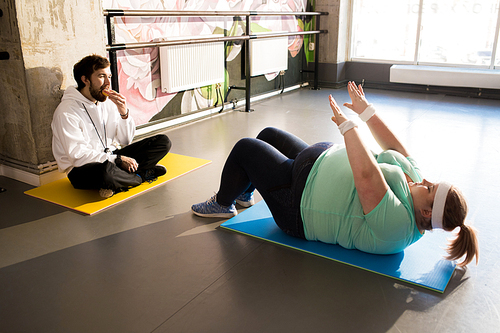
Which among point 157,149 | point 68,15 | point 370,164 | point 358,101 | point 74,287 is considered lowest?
point 74,287

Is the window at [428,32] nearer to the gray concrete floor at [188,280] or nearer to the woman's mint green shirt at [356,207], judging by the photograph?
the gray concrete floor at [188,280]

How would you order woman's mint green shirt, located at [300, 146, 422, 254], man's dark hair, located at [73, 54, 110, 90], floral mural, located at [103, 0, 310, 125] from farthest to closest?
floral mural, located at [103, 0, 310, 125] → man's dark hair, located at [73, 54, 110, 90] → woman's mint green shirt, located at [300, 146, 422, 254]

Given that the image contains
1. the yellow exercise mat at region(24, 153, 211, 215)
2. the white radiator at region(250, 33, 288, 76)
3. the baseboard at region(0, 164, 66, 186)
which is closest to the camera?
the yellow exercise mat at region(24, 153, 211, 215)

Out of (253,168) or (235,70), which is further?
(235,70)

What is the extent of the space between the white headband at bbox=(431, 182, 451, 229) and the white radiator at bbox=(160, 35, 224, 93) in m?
2.95

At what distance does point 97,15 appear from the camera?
2938 millimetres

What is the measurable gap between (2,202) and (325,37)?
5462mm

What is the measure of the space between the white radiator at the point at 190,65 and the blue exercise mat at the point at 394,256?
2.19 m

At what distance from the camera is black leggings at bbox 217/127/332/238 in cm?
182

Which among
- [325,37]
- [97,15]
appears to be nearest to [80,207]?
[97,15]

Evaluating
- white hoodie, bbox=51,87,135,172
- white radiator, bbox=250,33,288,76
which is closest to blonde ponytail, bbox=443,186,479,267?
white hoodie, bbox=51,87,135,172

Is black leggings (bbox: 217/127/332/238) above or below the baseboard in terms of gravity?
above

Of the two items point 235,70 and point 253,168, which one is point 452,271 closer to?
point 253,168

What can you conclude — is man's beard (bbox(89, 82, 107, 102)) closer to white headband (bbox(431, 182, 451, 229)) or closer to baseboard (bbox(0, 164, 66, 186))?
baseboard (bbox(0, 164, 66, 186))
